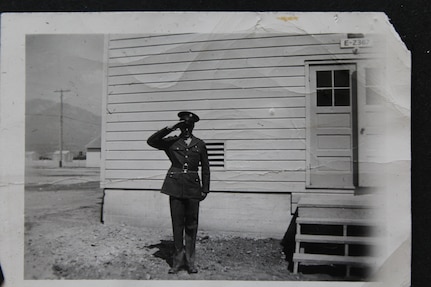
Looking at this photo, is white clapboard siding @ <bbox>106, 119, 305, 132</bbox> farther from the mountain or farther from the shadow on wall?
the shadow on wall

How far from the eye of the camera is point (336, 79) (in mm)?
817

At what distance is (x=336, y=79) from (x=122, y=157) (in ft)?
1.44

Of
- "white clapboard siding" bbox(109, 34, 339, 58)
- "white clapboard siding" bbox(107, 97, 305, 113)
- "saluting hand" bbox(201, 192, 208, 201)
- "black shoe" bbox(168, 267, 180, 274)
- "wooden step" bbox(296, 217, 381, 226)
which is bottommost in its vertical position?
"black shoe" bbox(168, 267, 180, 274)

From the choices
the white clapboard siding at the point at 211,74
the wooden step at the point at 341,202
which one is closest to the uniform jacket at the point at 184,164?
the white clapboard siding at the point at 211,74

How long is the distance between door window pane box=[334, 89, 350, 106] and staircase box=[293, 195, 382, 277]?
0.18 meters

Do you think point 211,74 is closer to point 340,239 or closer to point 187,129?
point 187,129

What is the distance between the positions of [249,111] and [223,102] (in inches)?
2.1

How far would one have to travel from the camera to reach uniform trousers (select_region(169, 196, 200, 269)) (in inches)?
32.3

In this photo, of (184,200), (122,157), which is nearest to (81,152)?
(122,157)

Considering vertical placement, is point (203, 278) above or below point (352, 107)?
below

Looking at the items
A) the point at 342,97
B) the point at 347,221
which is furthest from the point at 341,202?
the point at 342,97

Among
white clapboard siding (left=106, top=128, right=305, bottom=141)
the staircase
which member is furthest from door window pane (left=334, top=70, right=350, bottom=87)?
the staircase

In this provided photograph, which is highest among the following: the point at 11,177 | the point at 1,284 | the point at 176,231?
the point at 11,177
